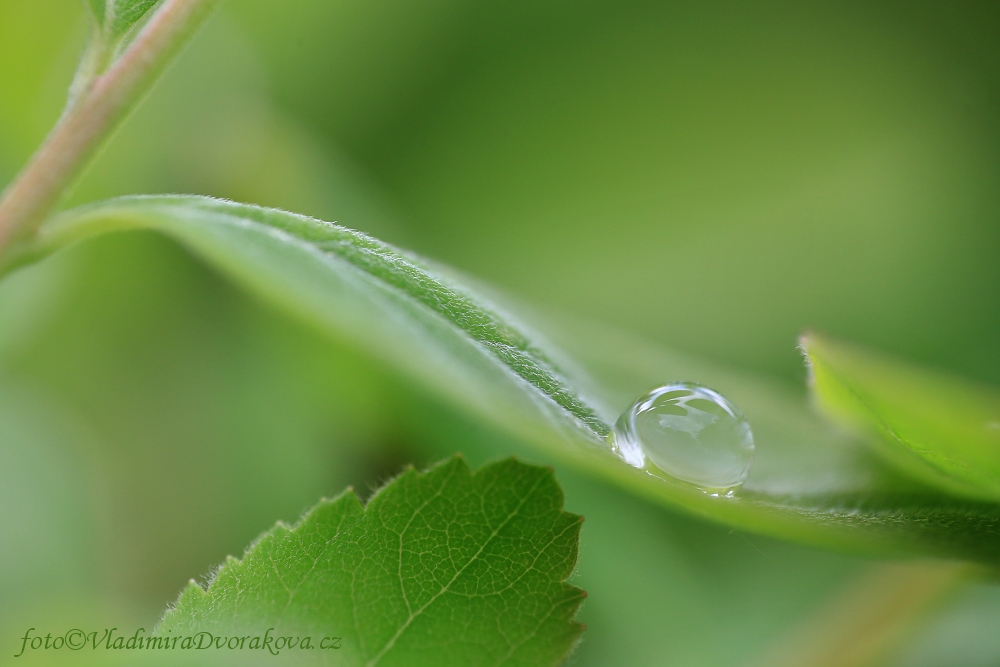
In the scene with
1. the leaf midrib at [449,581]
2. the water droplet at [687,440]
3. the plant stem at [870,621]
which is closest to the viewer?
the leaf midrib at [449,581]

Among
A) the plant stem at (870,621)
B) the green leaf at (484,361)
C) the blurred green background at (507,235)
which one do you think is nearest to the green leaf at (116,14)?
the green leaf at (484,361)

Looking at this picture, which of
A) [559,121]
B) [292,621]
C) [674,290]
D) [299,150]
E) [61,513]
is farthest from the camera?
[559,121]

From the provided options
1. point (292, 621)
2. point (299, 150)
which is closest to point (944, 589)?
point (292, 621)

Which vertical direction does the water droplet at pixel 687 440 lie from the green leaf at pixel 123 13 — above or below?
below

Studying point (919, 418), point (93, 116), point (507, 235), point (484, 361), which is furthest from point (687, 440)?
point (507, 235)

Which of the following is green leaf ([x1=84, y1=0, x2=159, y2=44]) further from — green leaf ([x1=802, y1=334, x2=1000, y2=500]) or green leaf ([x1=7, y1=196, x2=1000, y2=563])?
green leaf ([x1=802, y1=334, x2=1000, y2=500])

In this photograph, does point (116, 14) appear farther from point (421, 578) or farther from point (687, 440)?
point (687, 440)

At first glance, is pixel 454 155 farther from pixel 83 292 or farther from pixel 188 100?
pixel 83 292

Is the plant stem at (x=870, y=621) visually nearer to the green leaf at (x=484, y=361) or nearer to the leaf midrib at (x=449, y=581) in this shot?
the green leaf at (x=484, y=361)
